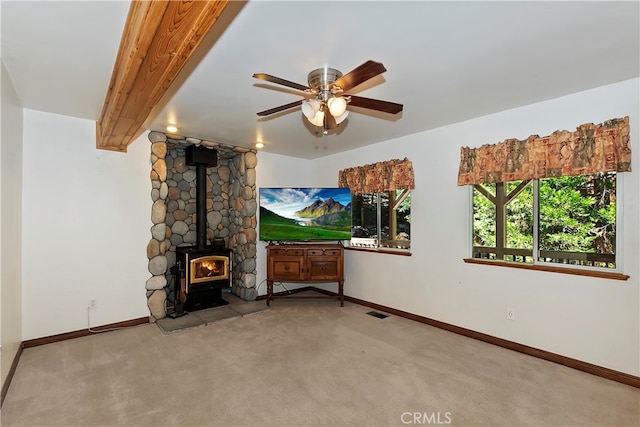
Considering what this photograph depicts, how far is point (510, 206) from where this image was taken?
11.0 ft

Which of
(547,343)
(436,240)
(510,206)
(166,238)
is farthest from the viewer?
(166,238)

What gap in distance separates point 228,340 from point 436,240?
2752 millimetres

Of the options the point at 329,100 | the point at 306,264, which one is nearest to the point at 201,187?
the point at 306,264

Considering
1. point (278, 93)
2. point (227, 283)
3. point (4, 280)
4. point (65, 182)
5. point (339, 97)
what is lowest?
point (227, 283)

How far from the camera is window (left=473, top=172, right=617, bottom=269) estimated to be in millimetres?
2750

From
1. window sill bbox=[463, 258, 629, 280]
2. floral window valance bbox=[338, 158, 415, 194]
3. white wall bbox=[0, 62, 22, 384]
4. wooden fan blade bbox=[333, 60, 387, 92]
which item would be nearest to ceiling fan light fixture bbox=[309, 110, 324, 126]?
wooden fan blade bbox=[333, 60, 387, 92]

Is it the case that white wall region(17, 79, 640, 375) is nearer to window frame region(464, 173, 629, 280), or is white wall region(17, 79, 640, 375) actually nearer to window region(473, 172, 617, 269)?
window frame region(464, 173, 629, 280)

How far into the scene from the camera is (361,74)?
1.82 m

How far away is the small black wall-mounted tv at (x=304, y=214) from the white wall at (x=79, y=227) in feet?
5.43

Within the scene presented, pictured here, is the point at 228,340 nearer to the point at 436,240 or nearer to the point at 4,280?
the point at 4,280

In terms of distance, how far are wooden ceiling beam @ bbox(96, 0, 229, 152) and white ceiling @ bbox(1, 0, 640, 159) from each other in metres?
0.13

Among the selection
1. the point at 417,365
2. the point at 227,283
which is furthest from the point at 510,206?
the point at 227,283

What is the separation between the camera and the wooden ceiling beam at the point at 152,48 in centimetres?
135

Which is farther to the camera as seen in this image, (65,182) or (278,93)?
(65,182)
